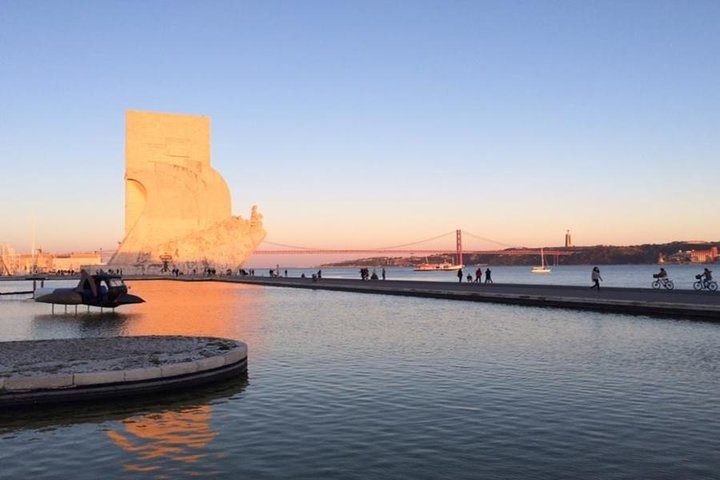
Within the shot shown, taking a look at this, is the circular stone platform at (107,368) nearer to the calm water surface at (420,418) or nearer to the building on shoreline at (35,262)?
the calm water surface at (420,418)

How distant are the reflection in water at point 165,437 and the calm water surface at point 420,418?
2 centimetres

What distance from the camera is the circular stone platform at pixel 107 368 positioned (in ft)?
29.0

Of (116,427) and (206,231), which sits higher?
(206,231)

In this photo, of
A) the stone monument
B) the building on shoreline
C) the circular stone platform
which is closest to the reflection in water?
the circular stone platform

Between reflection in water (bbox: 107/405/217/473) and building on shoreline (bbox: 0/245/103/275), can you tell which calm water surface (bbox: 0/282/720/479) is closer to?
reflection in water (bbox: 107/405/217/473)

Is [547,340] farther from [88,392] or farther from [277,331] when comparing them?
[88,392]

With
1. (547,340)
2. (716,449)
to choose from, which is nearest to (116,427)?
(716,449)

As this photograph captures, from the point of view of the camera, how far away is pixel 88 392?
9039 mm

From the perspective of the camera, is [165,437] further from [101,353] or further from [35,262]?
[35,262]

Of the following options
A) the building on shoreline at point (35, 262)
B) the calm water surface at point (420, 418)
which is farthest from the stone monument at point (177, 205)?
the calm water surface at point (420, 418)

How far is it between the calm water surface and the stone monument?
251ft

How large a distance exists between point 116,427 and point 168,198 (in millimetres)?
87369

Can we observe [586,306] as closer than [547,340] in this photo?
No

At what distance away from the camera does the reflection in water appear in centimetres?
641
